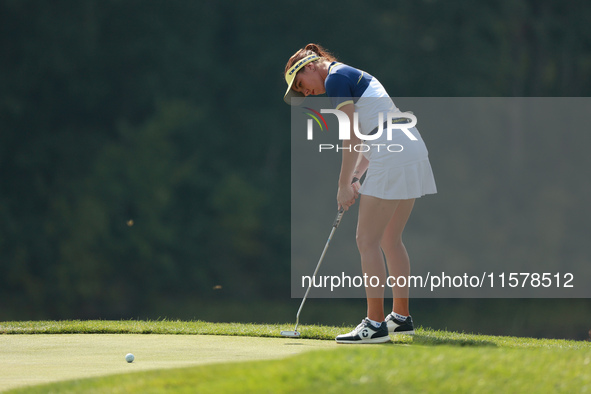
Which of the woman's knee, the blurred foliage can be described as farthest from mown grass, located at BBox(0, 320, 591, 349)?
the blurred foliage

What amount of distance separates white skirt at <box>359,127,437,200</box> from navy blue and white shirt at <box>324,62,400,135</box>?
0.11 m

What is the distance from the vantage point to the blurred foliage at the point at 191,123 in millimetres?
12695

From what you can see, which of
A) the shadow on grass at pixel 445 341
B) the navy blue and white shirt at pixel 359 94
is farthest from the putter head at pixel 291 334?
the navy blue and white shirt at pixel 359 94

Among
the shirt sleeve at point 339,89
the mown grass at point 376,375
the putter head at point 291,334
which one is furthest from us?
the putter head at point 291,334

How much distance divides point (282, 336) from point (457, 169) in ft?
33.6

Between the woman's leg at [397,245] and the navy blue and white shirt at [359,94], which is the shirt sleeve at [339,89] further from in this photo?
the woman's leg at [397,245]

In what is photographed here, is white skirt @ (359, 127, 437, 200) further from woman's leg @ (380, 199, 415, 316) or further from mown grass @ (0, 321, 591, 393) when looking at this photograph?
mown grass @ (0, 321, 591, 393)

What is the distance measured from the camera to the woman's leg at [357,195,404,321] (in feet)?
12.4

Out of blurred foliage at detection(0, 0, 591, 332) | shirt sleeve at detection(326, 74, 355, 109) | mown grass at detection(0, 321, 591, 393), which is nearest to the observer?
mown grass at detection(0, 321, 591, 393)

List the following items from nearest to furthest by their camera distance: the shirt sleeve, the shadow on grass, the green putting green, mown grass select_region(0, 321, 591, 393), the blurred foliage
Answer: mown grass select_region(0, 321, 591, 393) → the green putting green → the shirt sleeve → the shadow on grass → the blurred foliage

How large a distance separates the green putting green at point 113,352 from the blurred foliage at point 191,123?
8211 mm

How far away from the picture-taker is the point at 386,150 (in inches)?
148

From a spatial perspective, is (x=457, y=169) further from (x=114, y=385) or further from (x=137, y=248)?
(x=114, y=385)

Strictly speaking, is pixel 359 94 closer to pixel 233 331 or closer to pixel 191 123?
pixel 233 331
